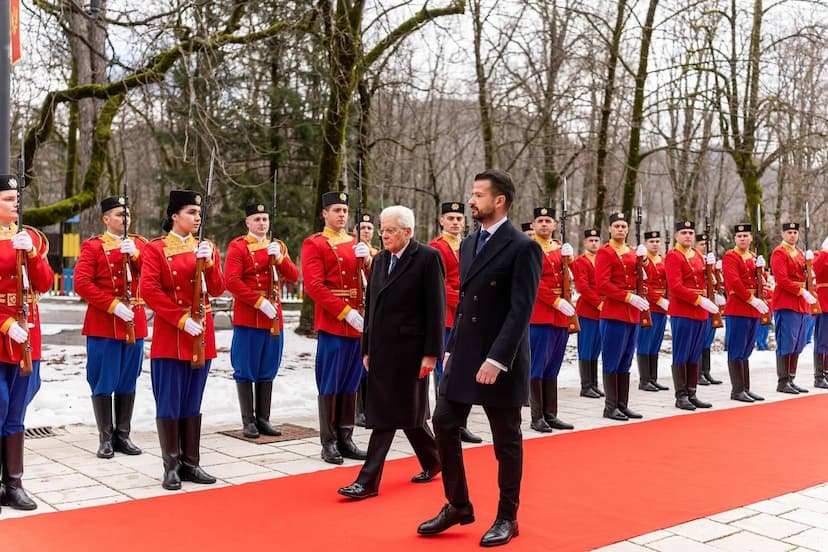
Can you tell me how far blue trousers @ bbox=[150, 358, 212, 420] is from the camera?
590 cm

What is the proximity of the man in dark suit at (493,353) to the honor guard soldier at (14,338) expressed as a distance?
256 cm

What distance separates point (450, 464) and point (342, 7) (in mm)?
10619

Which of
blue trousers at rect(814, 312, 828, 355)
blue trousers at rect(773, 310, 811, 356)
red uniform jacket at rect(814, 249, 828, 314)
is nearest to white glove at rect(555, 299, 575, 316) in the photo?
blue trousers at rect(773, 310, 811, 356)

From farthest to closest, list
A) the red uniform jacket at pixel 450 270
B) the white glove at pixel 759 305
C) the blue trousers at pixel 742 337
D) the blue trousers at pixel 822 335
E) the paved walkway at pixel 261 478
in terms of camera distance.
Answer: the blue trousers at pixel 822 335
the blue trousers at pixel 742 337
the white glove at pixel 759 305
the red uniform jacket at pixel 450 270
the paved walkway at pixel 261 478

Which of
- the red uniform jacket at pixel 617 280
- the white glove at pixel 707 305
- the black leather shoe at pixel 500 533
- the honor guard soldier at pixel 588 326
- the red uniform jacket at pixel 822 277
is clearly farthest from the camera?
the red uniform jacket at pixel 822 277

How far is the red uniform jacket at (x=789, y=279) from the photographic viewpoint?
10.7 metres

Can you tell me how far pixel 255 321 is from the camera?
25.0 feet

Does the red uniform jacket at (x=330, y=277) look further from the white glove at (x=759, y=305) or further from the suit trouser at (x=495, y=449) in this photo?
the white glove at (x=759, y=305)

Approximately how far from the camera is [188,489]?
5727 millimetres

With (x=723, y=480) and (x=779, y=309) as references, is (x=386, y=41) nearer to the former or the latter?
(x=779, y=309)

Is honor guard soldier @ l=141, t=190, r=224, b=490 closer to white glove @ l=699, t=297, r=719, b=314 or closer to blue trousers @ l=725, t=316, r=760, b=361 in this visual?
white glove @ l=699, t=297, r=719, b=314

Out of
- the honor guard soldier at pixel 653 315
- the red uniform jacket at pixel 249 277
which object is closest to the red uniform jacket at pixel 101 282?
the red uniform jacket at pixel 249 277

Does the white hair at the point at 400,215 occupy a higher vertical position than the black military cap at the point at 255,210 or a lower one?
lower

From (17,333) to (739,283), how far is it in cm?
794
